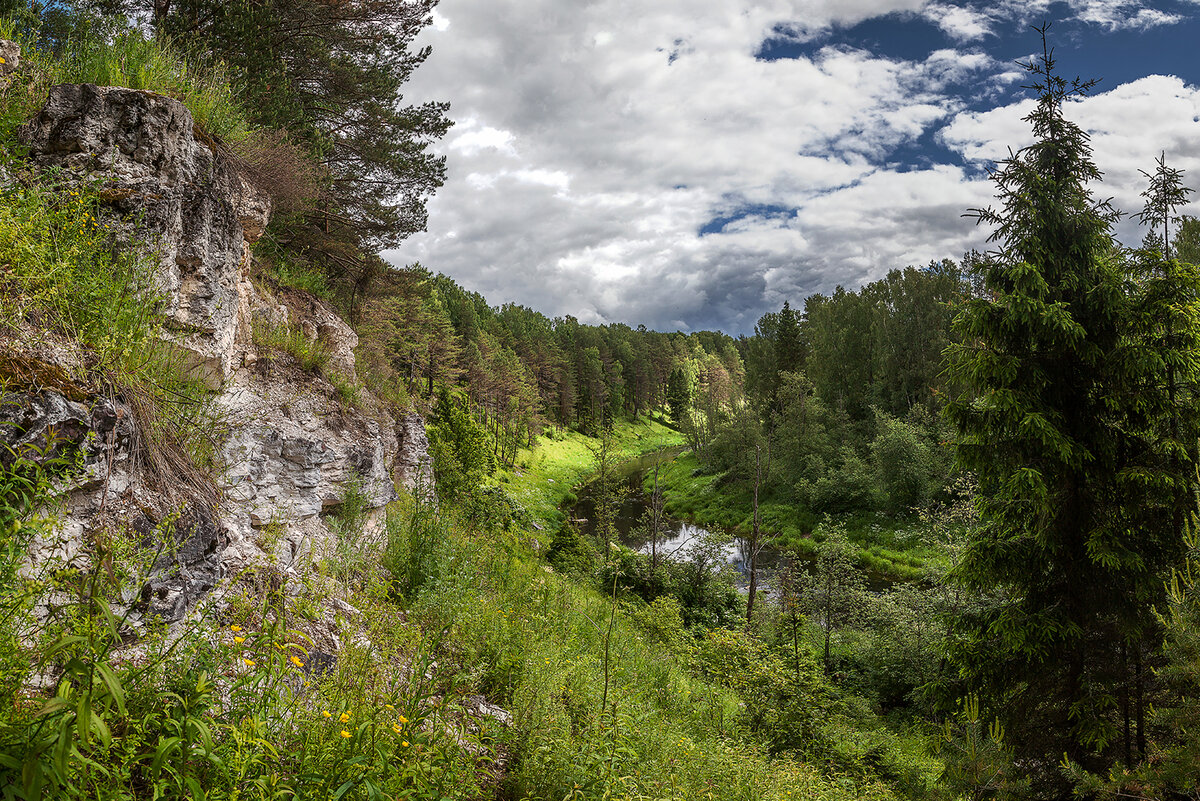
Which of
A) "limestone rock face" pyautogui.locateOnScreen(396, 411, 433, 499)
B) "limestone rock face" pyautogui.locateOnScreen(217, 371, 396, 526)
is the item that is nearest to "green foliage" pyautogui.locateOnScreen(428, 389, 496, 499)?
"limestone rock face" pyautogui.locateOnScreen(396, 411, 433, 499)

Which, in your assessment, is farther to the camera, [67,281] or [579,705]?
[579,705]

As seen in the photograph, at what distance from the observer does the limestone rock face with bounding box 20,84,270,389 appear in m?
4.98

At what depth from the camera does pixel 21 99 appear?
486cm

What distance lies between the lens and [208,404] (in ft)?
16.5

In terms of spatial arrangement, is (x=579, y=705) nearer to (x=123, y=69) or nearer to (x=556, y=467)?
(x=123, y=69)

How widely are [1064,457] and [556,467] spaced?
161 feet

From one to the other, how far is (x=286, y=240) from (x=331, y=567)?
8133mm

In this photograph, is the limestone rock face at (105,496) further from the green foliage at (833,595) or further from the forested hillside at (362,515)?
the green foliage at (833,595)

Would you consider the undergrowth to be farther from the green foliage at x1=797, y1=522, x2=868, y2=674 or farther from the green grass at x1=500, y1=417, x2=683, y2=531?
the green grass at x1=500, y1=417, x2=683, y2=531

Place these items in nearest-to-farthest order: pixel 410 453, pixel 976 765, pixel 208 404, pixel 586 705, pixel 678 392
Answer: pixel 976 765 < pixel 208 404 < pixel 586 705 < pixel 410 453 < pixel 678 392

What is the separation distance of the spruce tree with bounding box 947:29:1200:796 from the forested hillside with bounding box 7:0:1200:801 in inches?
2.0

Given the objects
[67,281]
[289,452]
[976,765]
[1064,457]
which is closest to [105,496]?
[67,281]

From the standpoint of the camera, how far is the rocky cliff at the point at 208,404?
309 centimetres

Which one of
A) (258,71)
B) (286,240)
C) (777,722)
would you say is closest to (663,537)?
(777,722)
